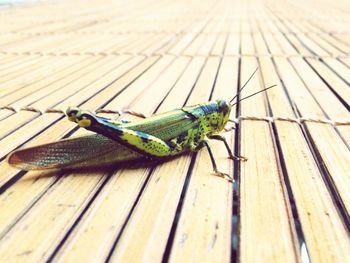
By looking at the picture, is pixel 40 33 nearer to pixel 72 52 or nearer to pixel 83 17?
pixel 72 52

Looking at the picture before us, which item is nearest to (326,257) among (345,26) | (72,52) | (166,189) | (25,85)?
(166,189)

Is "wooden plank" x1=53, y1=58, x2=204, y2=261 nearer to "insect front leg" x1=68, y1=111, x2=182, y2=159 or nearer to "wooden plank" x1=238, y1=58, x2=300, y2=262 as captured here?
"insect front leg" x1=68, y1=111, x2=182, y2=159

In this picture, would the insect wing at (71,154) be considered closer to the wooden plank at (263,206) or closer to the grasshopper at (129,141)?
the grasshopper at (129,141)

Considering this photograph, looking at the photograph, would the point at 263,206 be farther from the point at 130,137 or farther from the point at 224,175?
the point at 130,137

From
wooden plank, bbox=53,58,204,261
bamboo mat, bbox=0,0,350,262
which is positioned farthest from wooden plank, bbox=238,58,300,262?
wooden plank, bbox=53,58,204,261

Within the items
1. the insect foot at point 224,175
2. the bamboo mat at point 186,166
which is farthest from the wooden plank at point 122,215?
the insect foot at point 224,175

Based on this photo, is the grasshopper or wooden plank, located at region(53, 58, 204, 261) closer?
wooden plank, located at region(53, 58, 204, 261)

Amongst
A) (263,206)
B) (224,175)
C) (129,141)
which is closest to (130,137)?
(129,141)

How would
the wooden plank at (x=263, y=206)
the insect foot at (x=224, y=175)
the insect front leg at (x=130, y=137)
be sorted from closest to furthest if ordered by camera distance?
the wooden plank at (x=263, y=206) → the insect front leg at (x=130, y=137) → the insect foot at (x=224, y=175)
